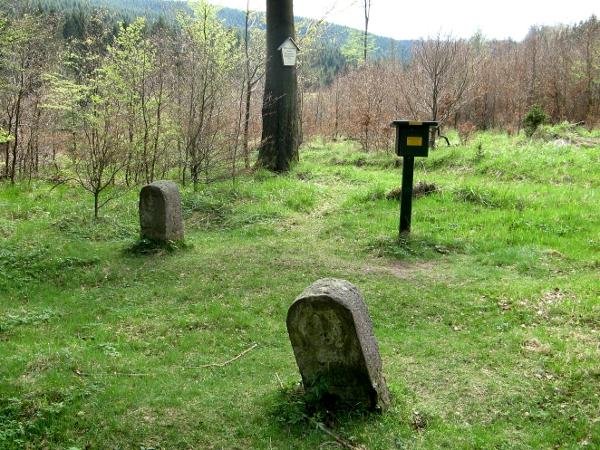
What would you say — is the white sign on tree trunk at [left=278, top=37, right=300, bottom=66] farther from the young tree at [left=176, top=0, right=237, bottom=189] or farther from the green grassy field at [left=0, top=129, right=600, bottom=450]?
the green grassy field at [left=0, top=129, right=600, bottom=450]

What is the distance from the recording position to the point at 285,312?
247 inches

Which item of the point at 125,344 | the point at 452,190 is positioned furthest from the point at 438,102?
the point at 125,344

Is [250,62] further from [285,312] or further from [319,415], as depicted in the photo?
[319,415]

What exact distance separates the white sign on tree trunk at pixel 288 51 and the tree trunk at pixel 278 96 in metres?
0.18

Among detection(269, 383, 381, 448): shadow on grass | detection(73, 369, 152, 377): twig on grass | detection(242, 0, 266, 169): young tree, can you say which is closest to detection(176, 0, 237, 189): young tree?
detection(242, 0, 266, 169): young tree

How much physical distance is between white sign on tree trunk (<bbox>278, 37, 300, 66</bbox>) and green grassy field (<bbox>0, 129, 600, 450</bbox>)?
4.17 m

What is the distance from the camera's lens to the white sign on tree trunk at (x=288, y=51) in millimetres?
14156

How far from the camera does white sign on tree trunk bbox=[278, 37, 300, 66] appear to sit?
557 inches

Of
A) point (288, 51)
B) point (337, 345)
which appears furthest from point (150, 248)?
point (288, 51)

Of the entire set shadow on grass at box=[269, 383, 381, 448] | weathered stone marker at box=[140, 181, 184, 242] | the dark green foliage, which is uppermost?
the dark green foliage

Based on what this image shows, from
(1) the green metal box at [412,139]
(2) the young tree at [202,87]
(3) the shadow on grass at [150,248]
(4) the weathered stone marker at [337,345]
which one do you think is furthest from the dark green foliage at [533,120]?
(4) the weathered stone marker at [337,345]

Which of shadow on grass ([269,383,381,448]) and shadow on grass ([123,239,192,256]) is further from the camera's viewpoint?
shadow on grass ([123,239,192,256])

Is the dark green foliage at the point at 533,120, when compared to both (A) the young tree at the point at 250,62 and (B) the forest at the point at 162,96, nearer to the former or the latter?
(B) the forest at the point at 162,96

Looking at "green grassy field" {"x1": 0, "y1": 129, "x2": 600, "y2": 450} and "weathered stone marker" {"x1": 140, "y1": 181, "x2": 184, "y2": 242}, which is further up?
"weathered stone marker" {"x1": 140, "y1": 181, "x2": 184, "y2": 242}
